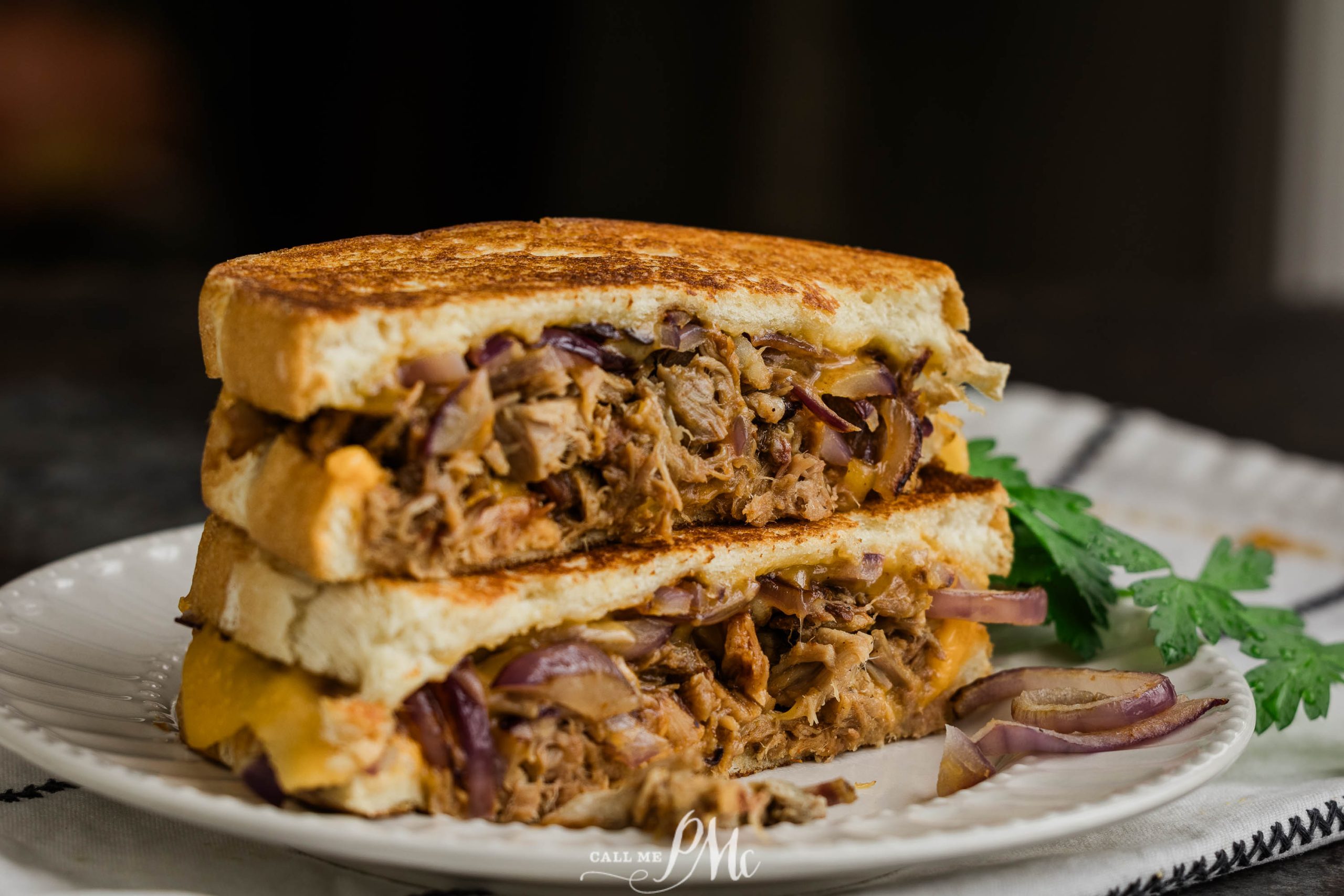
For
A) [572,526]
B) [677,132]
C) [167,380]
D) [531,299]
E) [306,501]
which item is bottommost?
[167,380]

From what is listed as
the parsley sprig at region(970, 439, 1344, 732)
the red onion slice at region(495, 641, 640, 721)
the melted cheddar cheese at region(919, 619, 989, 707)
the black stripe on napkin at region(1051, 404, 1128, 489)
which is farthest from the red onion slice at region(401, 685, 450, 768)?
the black stripe on napkin at region(1051, 404, 1128, 489)

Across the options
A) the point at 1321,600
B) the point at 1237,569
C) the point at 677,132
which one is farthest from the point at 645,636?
the point at 677,132

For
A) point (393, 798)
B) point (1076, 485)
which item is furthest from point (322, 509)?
point (1076, 485)

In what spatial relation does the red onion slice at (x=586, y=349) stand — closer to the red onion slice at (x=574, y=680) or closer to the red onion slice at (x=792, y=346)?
the red onion slice at (x=792, y=346)

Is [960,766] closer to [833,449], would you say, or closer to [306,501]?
[833,449]

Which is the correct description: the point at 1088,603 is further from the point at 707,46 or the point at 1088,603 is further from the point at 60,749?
the point at 707,46

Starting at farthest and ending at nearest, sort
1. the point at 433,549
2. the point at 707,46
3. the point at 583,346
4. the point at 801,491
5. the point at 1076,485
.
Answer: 1. the point at 707,46
2. the point at 1076,485
3. the point at 801,491
4. the point at 583,346
5. the point at 433,549

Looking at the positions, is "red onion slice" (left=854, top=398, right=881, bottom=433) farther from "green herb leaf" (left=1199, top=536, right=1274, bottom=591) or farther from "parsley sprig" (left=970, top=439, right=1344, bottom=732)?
"green herb leaf" (left=1199, top=536, right=1274, bottom=591)
